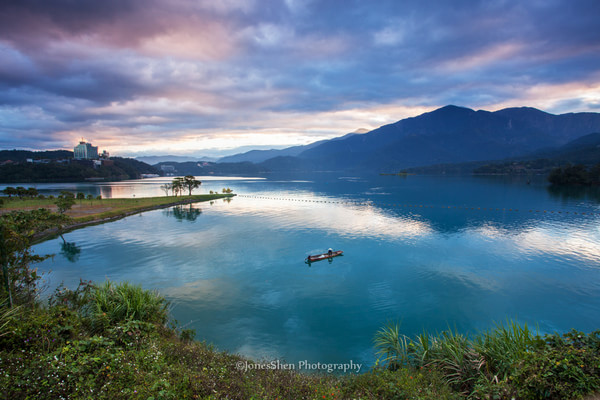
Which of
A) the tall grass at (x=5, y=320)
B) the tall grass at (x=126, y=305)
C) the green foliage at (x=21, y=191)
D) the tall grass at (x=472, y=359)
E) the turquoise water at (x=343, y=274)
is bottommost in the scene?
the turquoise water at (x=343, y=274)

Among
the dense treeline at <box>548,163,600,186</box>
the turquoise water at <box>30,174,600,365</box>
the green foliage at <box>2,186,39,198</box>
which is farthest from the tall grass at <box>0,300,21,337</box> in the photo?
the dense treeline at <box>548,163,600,186</box>

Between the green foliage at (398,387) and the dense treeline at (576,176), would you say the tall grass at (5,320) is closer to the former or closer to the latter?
the green foliage at (398,387)

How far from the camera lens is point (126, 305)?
12.9m

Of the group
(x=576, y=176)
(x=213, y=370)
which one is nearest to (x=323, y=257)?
(x=213, y=370)

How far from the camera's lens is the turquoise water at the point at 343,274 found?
17781 mm

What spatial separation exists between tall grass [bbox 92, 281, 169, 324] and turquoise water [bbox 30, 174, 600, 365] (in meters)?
4.22

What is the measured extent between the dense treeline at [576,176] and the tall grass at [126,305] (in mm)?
145694

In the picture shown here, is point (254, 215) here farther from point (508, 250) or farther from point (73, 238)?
→ point (508, 250)

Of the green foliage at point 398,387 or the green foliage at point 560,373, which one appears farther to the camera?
the green foliage at point 398,387

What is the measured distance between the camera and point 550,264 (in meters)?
28.6

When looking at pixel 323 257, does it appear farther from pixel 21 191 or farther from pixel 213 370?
pixel 21 191

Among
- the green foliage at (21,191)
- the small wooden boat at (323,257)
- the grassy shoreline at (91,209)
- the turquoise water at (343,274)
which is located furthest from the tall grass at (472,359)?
the green foliage at (21,191)

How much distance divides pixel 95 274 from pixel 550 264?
42947mm

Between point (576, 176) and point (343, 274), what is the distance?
130494 mm
